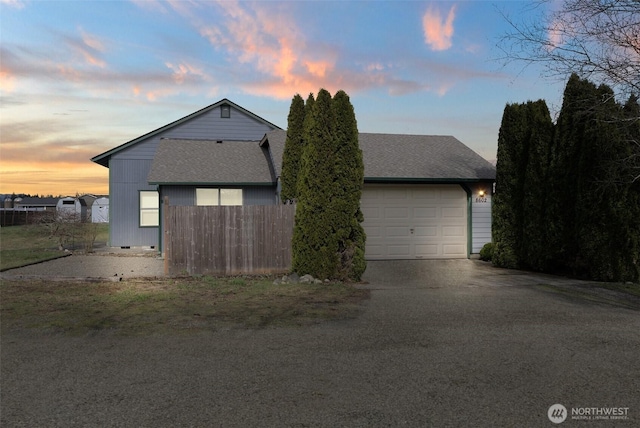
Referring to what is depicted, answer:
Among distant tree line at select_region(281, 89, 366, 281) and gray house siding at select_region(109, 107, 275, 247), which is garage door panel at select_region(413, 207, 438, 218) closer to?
distant tree line at select_region(281, 89, 366, 281)

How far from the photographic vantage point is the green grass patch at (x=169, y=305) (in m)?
7.31

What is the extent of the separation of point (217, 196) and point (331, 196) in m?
8.06

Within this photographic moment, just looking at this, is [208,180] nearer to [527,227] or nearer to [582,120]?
[527,227]

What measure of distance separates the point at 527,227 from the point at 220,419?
40.2 feet

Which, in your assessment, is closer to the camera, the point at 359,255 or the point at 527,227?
the point at 359,255

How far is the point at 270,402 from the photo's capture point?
432cm

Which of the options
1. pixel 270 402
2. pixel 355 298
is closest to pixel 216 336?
pixel 270 402

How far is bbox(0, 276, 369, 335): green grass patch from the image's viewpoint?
24.0 feet

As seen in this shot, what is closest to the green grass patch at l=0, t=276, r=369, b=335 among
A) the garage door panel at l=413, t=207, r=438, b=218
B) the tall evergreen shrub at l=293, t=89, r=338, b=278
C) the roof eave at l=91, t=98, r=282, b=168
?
the tall evergreen shrub at l=293, t=89, r=338, b=278

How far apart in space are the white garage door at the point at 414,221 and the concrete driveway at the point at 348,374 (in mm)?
8766

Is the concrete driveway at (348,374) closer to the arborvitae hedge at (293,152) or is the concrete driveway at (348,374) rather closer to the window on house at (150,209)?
the arborvitae hedge at (293,152)

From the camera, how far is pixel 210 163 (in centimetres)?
1966

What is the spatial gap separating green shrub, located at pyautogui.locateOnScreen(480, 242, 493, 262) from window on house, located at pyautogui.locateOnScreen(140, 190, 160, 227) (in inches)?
513

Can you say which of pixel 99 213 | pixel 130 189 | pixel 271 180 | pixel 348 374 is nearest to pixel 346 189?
pixel 348 374
